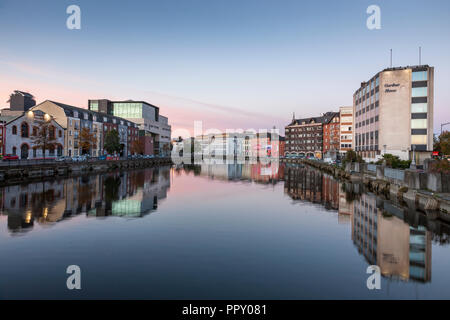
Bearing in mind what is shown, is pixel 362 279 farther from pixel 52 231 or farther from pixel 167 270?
pixel 52 231

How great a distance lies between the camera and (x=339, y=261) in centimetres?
1639

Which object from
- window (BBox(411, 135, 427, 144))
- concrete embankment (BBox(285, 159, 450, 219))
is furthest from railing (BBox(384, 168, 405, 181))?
window (BBox(411, 135, 427, 144))

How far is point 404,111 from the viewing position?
76.3 metres

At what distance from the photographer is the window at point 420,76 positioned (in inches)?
2906

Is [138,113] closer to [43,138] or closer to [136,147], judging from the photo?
[136,147]

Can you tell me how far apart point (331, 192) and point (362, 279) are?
114ft

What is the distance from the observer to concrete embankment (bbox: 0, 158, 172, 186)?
52491 mm

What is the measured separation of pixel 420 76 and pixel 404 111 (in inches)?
367

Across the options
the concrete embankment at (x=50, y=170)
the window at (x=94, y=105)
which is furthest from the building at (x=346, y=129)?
the window at (x=94, y=105)


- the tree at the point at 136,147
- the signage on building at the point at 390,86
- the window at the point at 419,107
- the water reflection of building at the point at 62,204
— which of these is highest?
the signage on building at the point at 390,86

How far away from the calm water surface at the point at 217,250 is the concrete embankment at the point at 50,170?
961 inches

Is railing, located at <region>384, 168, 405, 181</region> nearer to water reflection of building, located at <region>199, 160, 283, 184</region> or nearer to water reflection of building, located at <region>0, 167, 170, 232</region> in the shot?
water reflection of building, located at <region>199, 160, 283, 184</region>

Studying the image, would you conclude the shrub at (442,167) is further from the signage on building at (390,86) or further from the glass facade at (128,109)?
the glass facade at (128,109)
